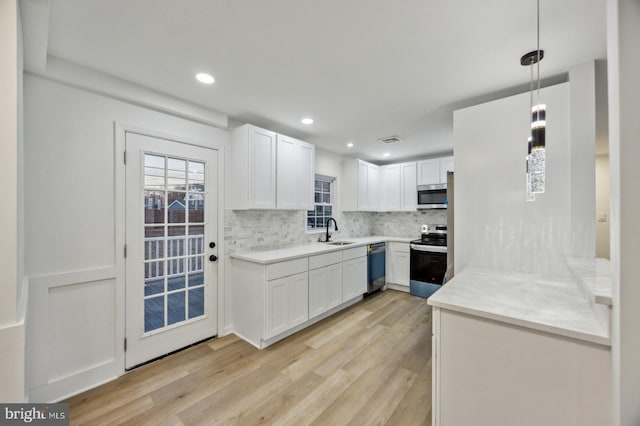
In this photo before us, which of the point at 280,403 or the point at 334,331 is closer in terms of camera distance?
the point at 280,403

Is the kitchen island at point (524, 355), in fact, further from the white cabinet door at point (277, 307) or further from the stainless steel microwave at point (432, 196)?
the stainless steel microwave at point (432, 196)

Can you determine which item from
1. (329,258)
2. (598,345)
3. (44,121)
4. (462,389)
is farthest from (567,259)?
(44,121)

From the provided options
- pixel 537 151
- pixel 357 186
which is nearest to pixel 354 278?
pixel 357 186

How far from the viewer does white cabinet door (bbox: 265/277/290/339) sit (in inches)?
104

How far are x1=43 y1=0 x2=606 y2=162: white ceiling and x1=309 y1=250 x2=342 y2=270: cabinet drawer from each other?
5.98 ft

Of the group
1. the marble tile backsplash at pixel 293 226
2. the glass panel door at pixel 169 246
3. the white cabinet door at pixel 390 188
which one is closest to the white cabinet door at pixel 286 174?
the marble tile backsplash at pixel 293 226

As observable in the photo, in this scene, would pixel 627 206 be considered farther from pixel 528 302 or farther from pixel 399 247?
pixel 399 247

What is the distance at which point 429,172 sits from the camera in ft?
14.8

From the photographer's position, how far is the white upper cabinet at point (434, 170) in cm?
431

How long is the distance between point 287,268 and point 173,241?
47.3 inches

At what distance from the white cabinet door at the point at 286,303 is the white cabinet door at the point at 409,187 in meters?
2.69

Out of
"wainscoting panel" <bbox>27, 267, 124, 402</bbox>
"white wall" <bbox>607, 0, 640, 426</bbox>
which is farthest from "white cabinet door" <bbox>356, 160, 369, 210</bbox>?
"white wall" <bbox>607, 0, 640, 426</bbox>

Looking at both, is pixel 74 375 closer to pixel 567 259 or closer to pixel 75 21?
pixel 75 21

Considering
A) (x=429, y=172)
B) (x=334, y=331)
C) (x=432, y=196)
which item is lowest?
(x=334, y=331)
